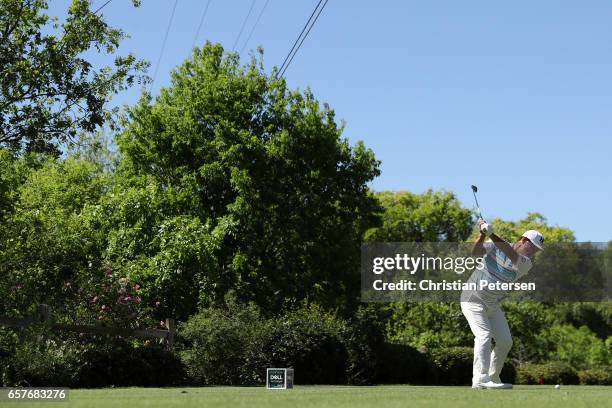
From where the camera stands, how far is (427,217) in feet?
229

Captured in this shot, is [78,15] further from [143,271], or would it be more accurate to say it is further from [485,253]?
[485,253]

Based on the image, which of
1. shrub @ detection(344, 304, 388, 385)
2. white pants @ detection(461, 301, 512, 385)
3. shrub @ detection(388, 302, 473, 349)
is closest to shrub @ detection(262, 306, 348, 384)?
shrub @ detection(344, 304, 388, 385)

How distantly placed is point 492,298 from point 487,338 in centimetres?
59

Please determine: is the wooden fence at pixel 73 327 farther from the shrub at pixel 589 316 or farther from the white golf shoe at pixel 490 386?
the shrub at pixel 589 316

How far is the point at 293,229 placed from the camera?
37.2 metres

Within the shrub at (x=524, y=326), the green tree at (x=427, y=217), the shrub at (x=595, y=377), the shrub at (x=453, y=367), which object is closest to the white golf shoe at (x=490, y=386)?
the shrub at (x=453, y=367)

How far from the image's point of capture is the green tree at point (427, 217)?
68750 millimetres

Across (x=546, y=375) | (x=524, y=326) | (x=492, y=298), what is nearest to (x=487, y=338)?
(x=492, y=298)

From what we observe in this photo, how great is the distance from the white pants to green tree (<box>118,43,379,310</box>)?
2152cm

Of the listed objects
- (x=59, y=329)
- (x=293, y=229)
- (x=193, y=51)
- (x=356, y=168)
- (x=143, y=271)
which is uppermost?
(x=193, y=51)

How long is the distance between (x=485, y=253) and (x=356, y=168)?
81.9ft

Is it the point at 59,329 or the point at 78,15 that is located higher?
the point at 78,15

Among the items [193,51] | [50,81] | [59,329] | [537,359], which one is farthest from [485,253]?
[537,359]

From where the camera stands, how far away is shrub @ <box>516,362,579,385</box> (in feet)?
110
